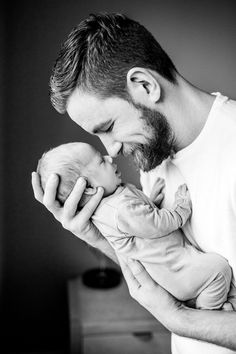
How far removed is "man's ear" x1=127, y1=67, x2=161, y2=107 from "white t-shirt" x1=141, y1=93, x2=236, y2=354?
0.16 metres

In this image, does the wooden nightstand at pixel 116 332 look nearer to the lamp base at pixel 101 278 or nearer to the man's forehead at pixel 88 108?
the lamp base at pixel 101 278

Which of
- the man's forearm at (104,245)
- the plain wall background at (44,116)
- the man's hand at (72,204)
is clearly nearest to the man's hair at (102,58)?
the man's hand at (72,204)

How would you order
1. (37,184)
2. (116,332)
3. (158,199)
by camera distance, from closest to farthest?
(37,184) → (158,199) → (116,332)

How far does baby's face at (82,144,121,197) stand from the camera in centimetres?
125

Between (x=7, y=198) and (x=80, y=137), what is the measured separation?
0.53 meters

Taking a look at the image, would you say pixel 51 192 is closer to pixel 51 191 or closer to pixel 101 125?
pixel 51 191

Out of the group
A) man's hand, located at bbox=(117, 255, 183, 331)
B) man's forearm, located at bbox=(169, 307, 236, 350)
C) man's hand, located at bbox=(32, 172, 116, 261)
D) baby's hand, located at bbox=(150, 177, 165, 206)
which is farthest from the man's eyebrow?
man's forearm, located at bbox=(169, 307, 236, 350)

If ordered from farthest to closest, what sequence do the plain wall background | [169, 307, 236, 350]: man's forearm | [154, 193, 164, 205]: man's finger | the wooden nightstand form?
1. the plain wall background
2. the wooden nightstand
3. [154, 193, 164, 205]: man's finger
4. [169, 307, 236, 350]: man's forearm

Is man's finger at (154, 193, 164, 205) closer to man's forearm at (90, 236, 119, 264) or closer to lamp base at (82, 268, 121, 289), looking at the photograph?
man's forearm at (90, 236, 119, 264)

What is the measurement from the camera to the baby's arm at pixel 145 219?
3.84 feet

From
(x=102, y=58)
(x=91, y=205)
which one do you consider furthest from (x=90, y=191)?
(x=102, y=58)

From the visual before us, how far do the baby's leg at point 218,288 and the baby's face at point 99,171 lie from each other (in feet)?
1.17

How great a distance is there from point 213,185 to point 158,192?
0.24m

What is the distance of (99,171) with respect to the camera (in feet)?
4.13
